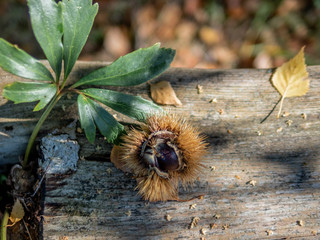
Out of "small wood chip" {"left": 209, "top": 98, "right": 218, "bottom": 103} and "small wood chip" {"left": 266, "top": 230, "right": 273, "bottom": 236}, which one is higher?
"small wood chip" {"left": 209, "top": 98, "right": 218, "bottom": 103}

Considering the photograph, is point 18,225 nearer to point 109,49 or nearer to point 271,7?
point 109,49

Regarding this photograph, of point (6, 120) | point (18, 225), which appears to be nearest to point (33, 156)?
point (6, 120)

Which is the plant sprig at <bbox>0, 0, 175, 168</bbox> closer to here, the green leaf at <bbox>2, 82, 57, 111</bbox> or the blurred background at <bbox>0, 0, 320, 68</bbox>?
the green leaf at <bbox>2, 82, 57, 111</bbox>

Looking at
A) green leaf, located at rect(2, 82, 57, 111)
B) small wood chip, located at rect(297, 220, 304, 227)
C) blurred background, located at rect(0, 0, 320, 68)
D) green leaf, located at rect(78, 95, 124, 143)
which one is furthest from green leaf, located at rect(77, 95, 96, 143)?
blurred background, located at rect(0, 0, 320, 68)

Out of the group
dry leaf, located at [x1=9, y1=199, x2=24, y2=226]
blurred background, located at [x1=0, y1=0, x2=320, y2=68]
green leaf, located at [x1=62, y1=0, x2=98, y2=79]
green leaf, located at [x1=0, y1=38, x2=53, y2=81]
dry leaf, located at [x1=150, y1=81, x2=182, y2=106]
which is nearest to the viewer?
green leaf, located at [x1=0, y1=38, x2=53, y2=81]

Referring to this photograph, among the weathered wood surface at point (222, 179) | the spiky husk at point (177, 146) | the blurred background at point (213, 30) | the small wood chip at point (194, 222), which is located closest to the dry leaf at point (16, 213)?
the weathered wood surface at point (222, 179)

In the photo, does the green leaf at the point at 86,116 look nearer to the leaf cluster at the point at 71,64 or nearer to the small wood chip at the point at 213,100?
the leaf cluster at the point at 71,64
